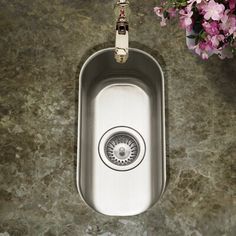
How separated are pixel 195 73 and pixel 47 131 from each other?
19.0 inches

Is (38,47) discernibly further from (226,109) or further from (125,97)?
(226,109)

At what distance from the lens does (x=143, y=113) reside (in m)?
1.51

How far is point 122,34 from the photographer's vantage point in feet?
3.51

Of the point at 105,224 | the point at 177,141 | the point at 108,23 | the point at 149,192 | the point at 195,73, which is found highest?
the point at 108,23

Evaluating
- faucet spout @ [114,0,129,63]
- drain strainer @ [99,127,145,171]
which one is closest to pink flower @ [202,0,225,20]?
faucet spout @ [114,0,129,63]

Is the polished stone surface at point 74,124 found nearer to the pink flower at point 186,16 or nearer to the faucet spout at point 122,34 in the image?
the faucet spout at point 122,34

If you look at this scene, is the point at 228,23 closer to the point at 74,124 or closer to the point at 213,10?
the point at 213,10

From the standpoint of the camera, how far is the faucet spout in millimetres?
1063

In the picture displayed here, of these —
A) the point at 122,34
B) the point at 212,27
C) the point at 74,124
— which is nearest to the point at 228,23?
the point at 212,27

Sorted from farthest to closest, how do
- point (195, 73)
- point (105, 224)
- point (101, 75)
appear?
point (101, 75), point (195, 73), point (105, 224)

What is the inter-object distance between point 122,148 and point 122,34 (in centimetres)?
55

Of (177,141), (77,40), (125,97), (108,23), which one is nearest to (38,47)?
(77,40)

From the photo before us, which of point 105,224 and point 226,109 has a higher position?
point 226,109

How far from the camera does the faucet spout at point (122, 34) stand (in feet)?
3.49
